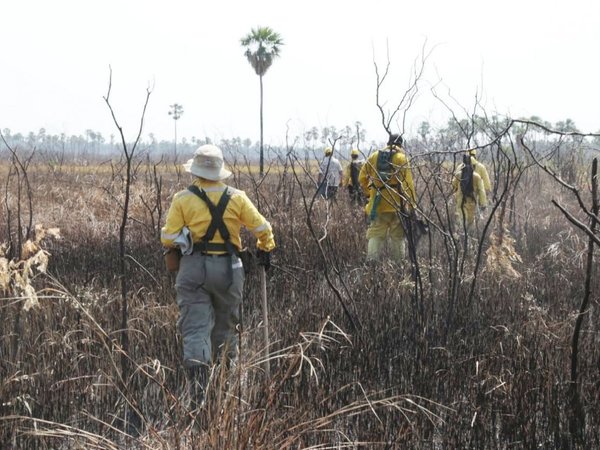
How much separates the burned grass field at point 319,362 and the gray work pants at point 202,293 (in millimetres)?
183

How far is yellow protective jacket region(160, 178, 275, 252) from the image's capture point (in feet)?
10.8

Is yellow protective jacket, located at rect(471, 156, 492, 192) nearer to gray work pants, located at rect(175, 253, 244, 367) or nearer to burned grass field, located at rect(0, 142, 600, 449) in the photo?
burned grass field, located at rect(0, 142, 600, 449)

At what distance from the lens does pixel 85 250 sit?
21.2ft

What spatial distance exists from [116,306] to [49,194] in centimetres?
786

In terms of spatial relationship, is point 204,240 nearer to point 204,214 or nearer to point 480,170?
point 204,214

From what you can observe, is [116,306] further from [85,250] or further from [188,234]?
[85,250]

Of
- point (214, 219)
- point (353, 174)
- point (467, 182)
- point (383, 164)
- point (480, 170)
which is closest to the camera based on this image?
point (214, 219)

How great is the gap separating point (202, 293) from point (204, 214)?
42cm

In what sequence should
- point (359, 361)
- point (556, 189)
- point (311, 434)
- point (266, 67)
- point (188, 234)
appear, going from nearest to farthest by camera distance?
1. point (311, 434)
2. point (359, 361)
3. point (188, 234)
4. point (556, 189)
5. point (266, 67)

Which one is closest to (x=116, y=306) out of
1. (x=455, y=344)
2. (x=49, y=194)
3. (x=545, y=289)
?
(x=455, y=344)

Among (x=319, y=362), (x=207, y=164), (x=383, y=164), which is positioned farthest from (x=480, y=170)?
(x=319, y=362)

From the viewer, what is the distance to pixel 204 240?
3318 mm

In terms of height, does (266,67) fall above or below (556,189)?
above

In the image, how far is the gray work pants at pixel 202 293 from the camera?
3303 millimetres
